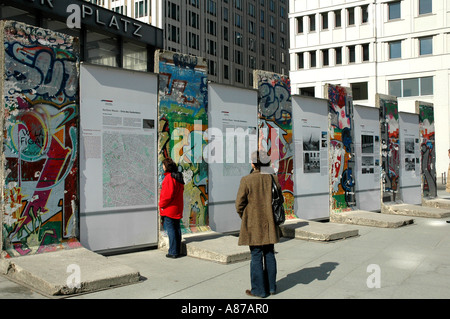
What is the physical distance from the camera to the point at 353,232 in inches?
389

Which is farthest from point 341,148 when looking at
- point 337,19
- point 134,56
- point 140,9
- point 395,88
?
point 140,9

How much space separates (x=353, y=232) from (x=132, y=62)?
21526 mm

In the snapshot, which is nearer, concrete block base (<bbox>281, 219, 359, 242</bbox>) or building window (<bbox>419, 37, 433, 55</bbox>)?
concrete block base (<bbox>281, 219, 359, 242</bbox>)

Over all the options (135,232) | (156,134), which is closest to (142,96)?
(156,134)

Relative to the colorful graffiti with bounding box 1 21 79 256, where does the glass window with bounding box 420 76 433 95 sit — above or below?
above

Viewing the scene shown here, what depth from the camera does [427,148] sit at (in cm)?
1689

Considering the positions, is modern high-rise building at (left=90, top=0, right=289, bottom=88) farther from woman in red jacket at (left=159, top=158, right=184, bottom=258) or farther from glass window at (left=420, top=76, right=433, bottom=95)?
woman in red jacket at (left=159, top=158, right=184, bottom=258)

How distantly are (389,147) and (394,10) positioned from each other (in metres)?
31.6

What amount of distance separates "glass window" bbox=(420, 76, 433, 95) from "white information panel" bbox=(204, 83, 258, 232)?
108 feet

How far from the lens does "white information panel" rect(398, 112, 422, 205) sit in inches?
602

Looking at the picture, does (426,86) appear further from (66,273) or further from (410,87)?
(66,273)

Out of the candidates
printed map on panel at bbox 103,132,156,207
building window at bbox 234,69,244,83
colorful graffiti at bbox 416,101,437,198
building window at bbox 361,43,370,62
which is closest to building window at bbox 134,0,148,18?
building window at bbox 234,69,244,83

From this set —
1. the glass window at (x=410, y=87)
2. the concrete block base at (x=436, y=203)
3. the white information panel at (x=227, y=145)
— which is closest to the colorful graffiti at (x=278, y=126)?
the white information panel at (x=227, y=145)

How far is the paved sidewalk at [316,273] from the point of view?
5.58 m
